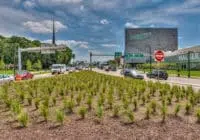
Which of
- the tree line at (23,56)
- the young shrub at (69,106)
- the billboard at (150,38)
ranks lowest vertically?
the young shrub at (69,106)

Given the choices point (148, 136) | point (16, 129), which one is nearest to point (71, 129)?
point (16, 129)

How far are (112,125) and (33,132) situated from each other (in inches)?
86.2

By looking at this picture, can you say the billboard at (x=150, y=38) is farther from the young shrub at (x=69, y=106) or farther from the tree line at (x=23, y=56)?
the young shrub at (x=69, y=106)

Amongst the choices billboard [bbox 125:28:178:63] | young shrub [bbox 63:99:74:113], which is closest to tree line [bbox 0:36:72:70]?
billboard [bbox 125:28:178:63]

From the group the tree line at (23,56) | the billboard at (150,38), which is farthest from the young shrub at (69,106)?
the billboard at (150,38)

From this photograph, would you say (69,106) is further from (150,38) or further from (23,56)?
(150,38)

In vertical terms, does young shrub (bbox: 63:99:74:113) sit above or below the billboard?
below

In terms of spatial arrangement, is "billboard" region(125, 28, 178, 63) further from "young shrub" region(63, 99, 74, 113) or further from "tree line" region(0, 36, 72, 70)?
"young shrub" region(63, 99, 74, 113)

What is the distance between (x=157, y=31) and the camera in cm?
16488

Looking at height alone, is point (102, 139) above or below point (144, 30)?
below

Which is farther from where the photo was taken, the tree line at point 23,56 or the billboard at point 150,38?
the billboard at point 150,38

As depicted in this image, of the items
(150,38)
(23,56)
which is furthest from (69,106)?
(150,38)

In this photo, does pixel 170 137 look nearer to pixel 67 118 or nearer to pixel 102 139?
pixel 102 139

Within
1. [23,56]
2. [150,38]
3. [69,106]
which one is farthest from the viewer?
[150,38]
